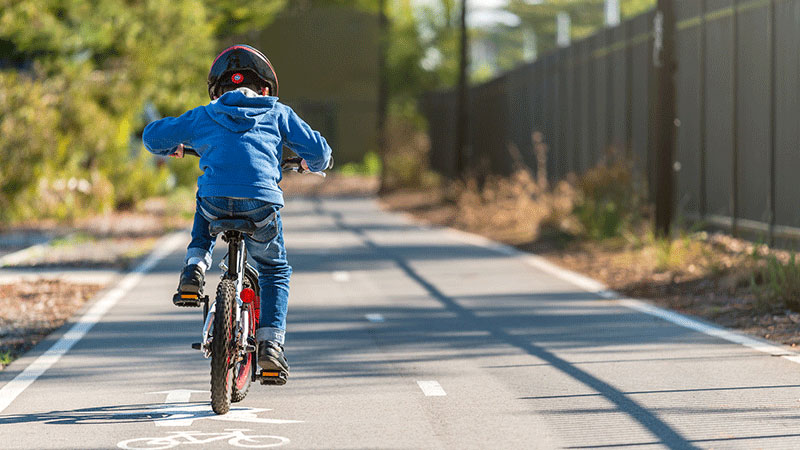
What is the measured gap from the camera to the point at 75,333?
35.3 feet

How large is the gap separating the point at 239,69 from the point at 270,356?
61.0 inches

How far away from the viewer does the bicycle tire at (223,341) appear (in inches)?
267

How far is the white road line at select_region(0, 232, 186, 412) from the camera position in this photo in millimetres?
8242

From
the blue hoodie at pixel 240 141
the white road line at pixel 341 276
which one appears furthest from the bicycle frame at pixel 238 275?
the white road line at pixel 341 276

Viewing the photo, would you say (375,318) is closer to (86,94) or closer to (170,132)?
(170,132)

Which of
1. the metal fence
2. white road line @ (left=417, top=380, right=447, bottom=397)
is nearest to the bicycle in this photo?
white road line @ (left=417, top=380, right=447, bottom=397)

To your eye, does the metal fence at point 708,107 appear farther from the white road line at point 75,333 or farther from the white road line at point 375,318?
the white road line at point 75,333

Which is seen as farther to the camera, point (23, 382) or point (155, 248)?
point (155, 248)

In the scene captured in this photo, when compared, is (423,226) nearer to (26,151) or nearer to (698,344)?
(26,151)

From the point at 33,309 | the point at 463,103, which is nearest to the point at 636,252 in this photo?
the point at 33,309

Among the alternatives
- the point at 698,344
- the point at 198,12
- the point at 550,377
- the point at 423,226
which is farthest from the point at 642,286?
the point at 198,12

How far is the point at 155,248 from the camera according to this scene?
19.6 meters

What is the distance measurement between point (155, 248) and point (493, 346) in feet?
34.8

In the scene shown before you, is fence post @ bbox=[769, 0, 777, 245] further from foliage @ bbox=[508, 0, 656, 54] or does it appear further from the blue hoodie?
foliage @ bbox=[508, 0, 656, 54]
